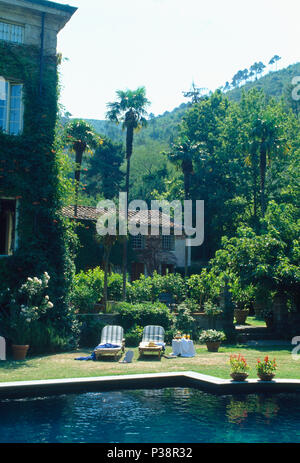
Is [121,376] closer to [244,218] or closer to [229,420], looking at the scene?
[229,420]

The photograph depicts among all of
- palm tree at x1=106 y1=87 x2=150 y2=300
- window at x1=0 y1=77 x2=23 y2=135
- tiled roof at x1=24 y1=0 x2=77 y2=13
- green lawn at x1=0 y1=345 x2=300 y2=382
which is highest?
palm tree at x1=106 y1=87 x2=150 y2=300

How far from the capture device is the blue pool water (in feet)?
27.8

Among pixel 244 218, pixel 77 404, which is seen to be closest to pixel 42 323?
pixel 77 404

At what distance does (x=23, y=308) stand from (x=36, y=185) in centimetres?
469

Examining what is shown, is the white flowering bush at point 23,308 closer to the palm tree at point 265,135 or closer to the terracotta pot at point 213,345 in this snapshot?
the terracotta pot at point 213,345

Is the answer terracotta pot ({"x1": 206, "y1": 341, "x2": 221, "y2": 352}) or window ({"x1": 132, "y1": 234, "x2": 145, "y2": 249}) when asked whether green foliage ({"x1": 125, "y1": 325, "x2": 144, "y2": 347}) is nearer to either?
terracotta pot ({"x1": 206, "y1": 341, "x2": 221, "y2": 352})

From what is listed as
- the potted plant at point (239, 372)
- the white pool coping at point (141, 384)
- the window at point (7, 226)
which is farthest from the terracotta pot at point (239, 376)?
the window at point (7, 226)

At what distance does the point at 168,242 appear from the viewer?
4156cm

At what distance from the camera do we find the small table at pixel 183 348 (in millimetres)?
16359

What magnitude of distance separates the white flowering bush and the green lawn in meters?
1.02

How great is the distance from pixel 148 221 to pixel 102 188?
22.3 metres

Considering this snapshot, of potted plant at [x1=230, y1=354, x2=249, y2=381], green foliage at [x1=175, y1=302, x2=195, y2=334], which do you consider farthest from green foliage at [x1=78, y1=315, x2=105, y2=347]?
potted plant at [x1=230, y1=354, x2=249, y2=381]

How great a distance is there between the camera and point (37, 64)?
18141 millimetres
